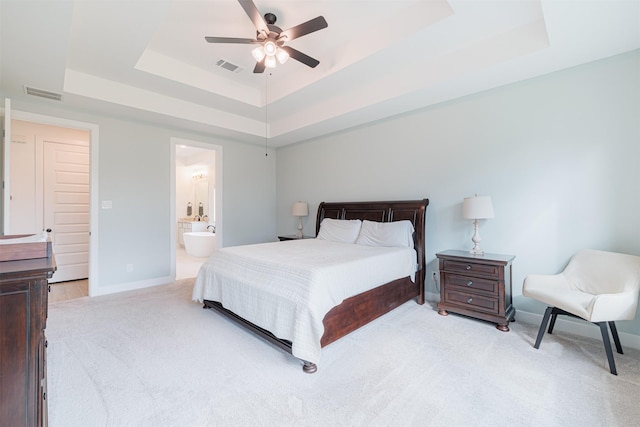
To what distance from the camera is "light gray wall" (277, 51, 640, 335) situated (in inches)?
101

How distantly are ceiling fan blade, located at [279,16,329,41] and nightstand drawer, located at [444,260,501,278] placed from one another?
2.64 meters

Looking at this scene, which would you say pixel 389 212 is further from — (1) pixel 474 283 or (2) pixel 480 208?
(1) pixel 474 283

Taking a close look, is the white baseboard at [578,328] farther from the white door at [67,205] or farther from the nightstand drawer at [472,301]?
the white door at [67,205]

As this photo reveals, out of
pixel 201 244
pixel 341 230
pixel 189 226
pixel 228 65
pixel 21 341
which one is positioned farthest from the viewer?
pixel 189 226

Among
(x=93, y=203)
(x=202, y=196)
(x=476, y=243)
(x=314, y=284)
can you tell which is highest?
(x=202, y=196)

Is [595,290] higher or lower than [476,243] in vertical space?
lower

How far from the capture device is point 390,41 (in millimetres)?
2758

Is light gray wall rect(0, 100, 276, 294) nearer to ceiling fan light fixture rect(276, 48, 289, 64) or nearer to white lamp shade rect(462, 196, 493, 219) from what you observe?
ceiling fan light fixture rect(276, 48, 289, 64)

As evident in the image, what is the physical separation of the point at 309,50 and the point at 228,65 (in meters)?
1.09

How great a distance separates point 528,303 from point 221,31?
431 cm

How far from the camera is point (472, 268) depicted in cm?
301

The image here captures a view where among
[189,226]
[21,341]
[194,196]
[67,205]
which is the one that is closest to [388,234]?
[21,341]

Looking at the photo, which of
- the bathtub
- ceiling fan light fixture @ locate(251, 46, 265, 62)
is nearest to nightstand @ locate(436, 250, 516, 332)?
Result: ceiling fan light fixture @ locate(251, 46, 265, 62)

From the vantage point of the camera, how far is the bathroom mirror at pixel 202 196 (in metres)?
8.59
